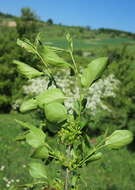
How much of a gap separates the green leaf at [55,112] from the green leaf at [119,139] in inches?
12.2

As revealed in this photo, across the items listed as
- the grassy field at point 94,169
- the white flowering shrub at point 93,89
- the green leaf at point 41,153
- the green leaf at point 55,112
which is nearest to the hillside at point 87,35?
the white flowering shrub at point 93,89

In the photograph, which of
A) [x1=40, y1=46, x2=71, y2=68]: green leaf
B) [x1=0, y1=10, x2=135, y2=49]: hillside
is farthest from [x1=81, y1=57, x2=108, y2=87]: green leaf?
[x1=0, y1=10, x2=135, y2=49]: hillside

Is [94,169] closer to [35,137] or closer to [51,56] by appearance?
[35,137]

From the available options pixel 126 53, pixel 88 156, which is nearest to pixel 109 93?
pixel 126 53

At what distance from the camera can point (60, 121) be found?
1347 millimetres

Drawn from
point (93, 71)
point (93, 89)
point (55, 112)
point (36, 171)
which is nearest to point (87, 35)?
point (93, 89)

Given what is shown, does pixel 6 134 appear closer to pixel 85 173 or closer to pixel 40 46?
pixel 85 173

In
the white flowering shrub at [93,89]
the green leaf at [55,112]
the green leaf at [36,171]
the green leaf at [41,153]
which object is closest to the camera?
the green leaf at [55,112]

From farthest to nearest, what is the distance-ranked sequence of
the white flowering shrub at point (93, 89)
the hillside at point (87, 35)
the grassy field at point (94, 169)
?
1. the hillside at point (87, 35)
2. the white flowering shrub at point (93, 89)
3. the grassy field at point (94, 169)

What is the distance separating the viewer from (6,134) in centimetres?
1362

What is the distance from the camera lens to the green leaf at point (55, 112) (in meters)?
1.26

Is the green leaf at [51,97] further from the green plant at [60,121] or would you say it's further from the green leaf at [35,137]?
the green leaf at [35,137]

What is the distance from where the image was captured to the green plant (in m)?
1.35

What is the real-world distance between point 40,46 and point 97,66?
27 centimetres
